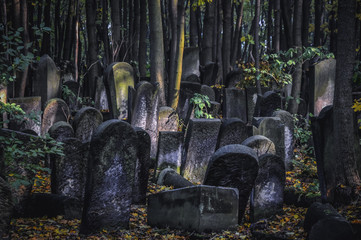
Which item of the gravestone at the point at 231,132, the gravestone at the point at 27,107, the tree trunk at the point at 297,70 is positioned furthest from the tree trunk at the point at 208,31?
the gravestone at the point at 27,107

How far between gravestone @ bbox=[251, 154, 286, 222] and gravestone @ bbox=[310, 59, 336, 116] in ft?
15.2

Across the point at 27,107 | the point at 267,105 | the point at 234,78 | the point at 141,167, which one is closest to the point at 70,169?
the point at 141,167

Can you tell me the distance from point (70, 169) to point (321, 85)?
677 cm

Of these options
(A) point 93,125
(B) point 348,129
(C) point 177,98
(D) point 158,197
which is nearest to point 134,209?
(D) point 158,197

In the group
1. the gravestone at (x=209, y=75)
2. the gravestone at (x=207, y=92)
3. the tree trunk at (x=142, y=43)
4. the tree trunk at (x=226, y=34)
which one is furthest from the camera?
the tree trunk at (x=142, y=43)

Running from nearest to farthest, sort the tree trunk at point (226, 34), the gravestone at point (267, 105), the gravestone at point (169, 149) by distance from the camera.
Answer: the gravestone at point (169, 149), the gravestone at point (267, 105), the tree trunk at point (226, 34)

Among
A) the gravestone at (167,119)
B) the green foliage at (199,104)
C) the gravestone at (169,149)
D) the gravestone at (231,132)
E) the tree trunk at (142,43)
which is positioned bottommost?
the gravestone at (169,149)

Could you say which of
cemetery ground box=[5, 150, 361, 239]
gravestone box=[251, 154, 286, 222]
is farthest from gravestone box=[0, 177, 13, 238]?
gravestone box=[251, 154, 286, 222]

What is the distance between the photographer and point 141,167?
21.6 feet

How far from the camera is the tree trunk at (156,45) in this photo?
1016cm

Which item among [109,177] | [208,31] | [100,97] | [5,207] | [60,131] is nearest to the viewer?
[5,207]

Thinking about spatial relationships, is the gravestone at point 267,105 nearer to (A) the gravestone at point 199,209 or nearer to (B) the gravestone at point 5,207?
(A) the gravestone at point 199,209

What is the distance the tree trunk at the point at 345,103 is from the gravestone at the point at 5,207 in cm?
436

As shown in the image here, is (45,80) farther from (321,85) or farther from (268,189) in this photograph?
(321,85)
